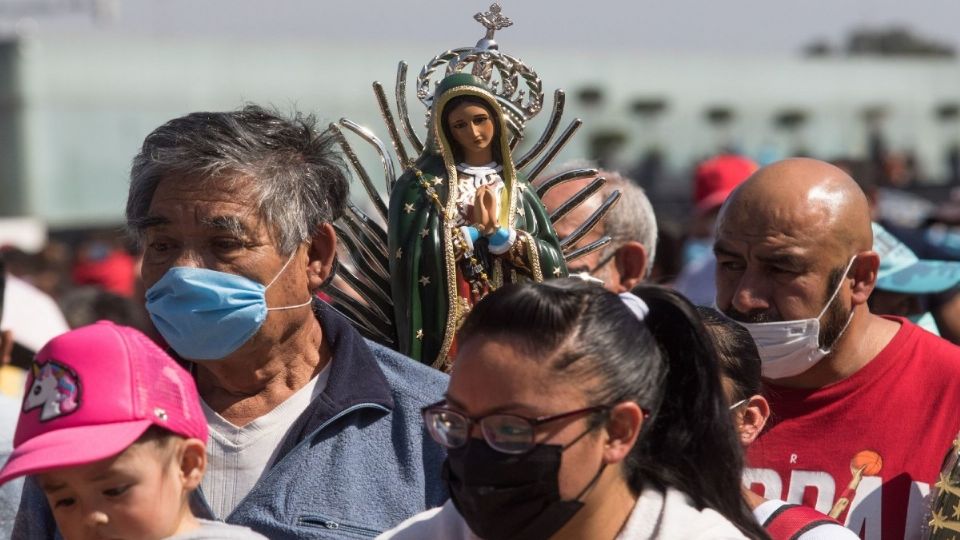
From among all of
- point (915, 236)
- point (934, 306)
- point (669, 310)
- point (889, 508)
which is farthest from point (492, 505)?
point (915, 236)

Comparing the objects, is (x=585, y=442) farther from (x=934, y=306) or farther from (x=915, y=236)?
(x=915, y=236)

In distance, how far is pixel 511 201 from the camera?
4.04 metres

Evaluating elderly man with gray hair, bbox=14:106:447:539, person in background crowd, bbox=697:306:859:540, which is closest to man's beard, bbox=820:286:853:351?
person in background crowd, bbox=697:306:859:540

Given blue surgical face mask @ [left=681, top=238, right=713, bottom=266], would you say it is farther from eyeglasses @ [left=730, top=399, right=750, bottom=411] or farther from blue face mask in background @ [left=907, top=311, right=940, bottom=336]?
eyeglasses @ [left=730, top=399, right=750, bottom=411]

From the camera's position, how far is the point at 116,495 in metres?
2.95

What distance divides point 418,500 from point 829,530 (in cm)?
87

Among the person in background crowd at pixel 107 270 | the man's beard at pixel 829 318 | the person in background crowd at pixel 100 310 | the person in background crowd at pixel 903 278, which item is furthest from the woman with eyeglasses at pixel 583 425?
the person in background crowd at pixel 107 270

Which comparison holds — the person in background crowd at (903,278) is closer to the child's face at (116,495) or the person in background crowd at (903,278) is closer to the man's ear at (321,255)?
the man's ear at (321,255)

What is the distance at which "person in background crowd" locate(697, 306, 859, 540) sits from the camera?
133 inches

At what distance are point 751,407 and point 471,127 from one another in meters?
0.99

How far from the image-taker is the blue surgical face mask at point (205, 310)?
3.58 m

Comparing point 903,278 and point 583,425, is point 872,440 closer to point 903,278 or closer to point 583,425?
point 903,278

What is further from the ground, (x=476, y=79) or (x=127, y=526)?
(x=476, y=79)

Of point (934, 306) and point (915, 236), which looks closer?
point (934, 306)
